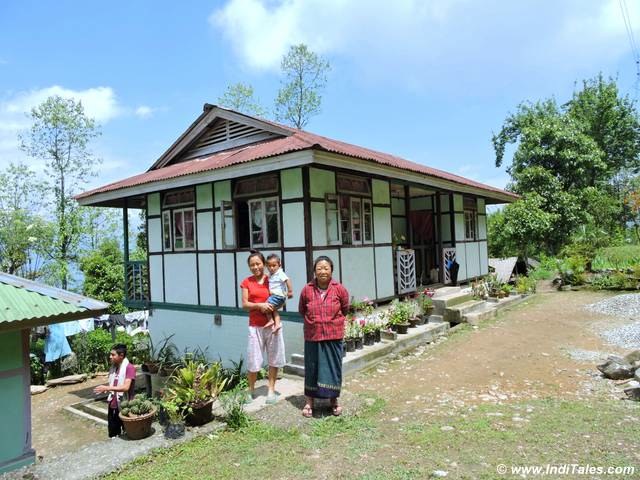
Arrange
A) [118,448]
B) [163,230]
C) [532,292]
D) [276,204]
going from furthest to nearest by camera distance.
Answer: [532,292] < [163,230] < [276,204] < [118,448]

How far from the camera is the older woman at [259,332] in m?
5.16

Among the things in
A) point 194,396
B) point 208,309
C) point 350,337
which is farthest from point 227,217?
point 194,396

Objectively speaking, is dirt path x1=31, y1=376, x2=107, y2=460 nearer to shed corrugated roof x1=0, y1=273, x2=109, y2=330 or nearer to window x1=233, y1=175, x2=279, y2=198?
shed corrugated roof x1=0, y1=273, x2=109, y2=330

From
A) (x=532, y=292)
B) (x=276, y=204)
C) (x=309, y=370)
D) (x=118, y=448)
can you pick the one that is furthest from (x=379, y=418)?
(x=532, y=292)

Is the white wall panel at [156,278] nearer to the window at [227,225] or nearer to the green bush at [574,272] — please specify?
the window at [227,225]

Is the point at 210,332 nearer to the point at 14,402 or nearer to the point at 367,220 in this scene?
the point at 367,220

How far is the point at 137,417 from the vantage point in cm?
452

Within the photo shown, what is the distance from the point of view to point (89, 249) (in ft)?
70.8

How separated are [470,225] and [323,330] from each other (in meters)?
10.2

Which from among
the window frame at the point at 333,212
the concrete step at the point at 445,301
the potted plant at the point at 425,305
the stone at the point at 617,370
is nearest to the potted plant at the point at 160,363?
the window frame at the point at 333,212

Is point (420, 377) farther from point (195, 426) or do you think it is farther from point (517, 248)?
point (517, 248)

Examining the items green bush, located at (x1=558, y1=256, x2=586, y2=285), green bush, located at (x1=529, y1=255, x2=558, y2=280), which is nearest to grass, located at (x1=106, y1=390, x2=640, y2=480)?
green bush, located at (x1=558, y1=256, x2=586, y2=285)

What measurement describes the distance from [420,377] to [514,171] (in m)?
18.8

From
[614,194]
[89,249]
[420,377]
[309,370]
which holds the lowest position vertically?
[420,377]
